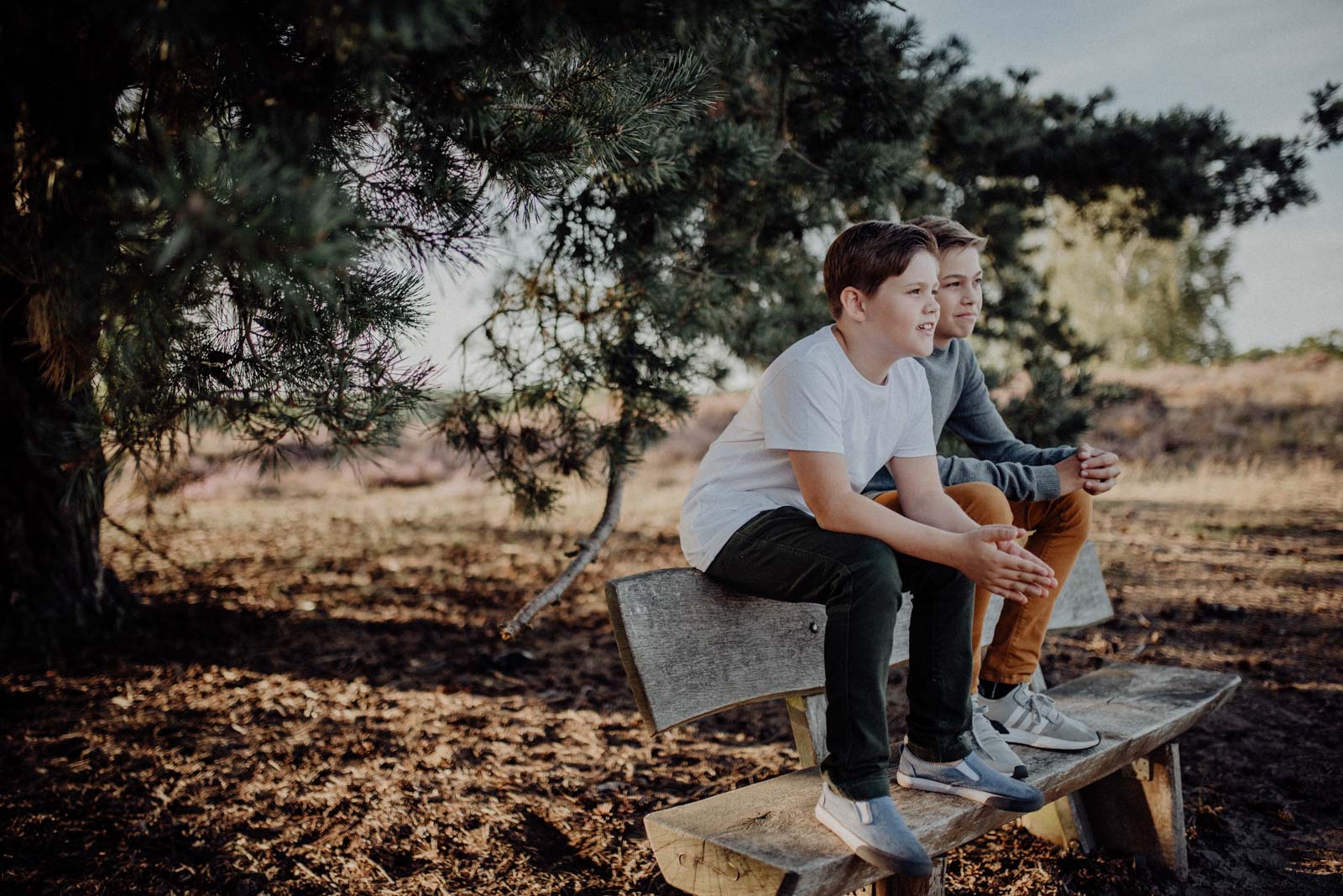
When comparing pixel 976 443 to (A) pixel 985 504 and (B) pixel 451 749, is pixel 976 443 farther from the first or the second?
(B) pixel 451 749

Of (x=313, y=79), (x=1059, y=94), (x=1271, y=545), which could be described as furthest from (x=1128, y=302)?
(x=313, y=79)

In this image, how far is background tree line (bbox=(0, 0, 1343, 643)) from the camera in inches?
50.1

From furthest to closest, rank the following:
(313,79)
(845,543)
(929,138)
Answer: (929,138)
(845,543)
(313,79)

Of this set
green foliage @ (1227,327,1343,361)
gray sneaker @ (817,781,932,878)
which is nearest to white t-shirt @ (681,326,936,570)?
gray sneaker @ (817,781,932,878)

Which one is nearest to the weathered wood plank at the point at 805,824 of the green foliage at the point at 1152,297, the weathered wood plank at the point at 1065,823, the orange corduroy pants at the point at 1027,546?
the orange corduroy pants at the point at 1027,546

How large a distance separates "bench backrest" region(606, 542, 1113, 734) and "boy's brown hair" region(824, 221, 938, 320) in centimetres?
76

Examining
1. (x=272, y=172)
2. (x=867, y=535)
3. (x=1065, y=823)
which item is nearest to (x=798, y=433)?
(x=867, y=535)

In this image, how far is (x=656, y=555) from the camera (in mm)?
6316

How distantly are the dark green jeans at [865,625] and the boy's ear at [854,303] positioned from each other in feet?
1.57

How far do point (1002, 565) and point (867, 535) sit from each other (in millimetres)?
267

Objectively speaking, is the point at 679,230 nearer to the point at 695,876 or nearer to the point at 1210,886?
the point at 695,876

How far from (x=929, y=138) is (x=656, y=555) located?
3.46 m

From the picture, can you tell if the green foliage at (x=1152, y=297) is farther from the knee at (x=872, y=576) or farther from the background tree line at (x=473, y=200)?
the knee at (x=872, y=576)

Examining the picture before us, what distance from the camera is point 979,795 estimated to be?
165 centimetres
